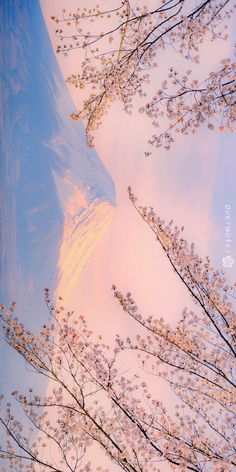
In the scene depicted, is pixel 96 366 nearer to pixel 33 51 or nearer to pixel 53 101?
pixel 53 101

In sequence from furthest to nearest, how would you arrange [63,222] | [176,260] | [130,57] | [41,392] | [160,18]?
[63,222] < [41,392] < [176,260] < [130,57] < [160,18]

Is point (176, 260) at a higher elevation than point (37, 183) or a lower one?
lower

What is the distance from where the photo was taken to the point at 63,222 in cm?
1108

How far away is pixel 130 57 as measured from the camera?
4176 millimetres

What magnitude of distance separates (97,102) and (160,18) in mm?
1139

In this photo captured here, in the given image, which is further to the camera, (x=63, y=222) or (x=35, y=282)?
(x=63, y=222)

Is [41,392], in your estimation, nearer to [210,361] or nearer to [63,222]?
[63,222]

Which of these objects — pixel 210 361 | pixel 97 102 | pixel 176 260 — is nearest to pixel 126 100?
pixel 97 102

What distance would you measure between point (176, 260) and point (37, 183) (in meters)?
6.48

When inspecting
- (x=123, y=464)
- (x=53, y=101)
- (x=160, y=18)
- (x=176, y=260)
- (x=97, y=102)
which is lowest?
(x=123, y=464)

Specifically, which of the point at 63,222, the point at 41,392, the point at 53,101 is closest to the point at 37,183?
the point at 63,222

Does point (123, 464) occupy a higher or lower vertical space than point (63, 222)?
lower

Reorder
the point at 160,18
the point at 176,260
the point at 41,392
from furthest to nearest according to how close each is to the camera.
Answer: the point at 41,392
the point at 176,260
the point at 160,18

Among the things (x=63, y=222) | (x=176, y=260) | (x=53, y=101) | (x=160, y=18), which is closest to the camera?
(x=160, y=18)
